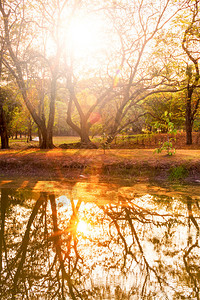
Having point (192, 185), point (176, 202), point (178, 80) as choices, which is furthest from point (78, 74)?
point (176, 202)

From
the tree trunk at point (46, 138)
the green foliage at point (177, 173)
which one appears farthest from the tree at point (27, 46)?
the green foliage at point (177, 173)

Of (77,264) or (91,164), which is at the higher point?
(91,164)

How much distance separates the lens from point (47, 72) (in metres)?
24.6

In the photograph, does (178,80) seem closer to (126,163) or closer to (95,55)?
(95,55)

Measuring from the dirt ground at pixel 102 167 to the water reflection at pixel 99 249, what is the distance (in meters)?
4.36

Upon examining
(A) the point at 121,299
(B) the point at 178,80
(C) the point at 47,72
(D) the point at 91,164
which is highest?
(C) the point at 47,72

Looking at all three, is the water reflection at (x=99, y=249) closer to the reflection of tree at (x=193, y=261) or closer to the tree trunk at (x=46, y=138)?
the reflection of tree at (x=193, y=261)

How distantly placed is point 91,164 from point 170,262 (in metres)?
9.76

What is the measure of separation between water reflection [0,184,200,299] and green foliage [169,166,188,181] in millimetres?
3895

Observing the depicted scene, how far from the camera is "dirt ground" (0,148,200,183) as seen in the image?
13.0m

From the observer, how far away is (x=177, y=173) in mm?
12797

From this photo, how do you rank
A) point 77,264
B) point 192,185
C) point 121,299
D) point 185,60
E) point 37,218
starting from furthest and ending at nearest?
point 185,60
point 192,185
point 37,218
point 77,264
point 121,299

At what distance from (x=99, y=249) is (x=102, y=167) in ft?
28.7

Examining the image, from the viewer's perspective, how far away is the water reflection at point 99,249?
4.08 m
